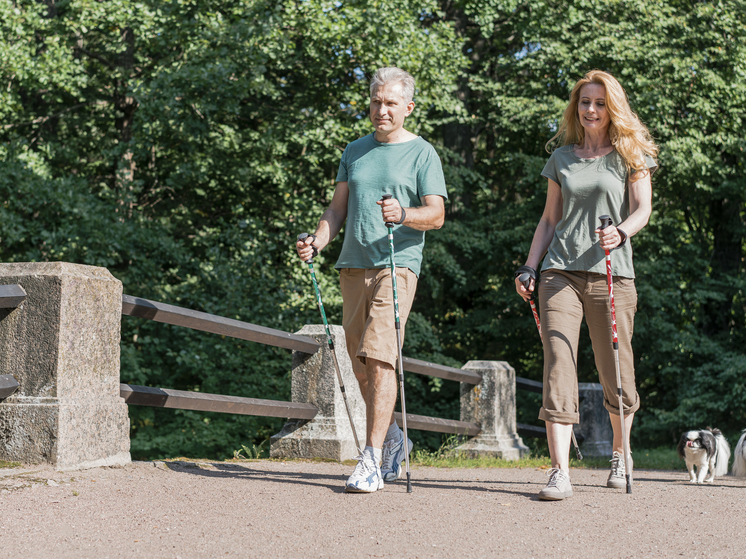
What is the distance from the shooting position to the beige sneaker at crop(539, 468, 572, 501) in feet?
13.3

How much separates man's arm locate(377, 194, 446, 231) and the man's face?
0.46 m

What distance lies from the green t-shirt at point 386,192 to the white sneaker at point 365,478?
1.05 meters

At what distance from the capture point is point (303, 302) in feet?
44.1

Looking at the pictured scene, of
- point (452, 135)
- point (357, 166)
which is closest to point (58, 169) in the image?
point (452, 135)

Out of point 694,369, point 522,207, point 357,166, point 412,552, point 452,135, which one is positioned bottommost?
point 412,552

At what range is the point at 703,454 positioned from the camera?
564 cm

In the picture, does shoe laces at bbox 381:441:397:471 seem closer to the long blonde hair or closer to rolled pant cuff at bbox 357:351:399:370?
rolled pant cuff at bbox 357:351:399:370

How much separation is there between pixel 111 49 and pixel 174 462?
1133 centimetres

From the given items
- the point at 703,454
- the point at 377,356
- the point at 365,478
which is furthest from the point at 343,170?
the point at 703,454

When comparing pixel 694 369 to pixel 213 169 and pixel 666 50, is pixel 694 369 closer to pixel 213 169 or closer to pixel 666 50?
pixel 666 50

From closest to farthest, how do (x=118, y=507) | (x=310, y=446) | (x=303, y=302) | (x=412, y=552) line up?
(x=412, y=552) → (x=118, y=507) → (x=310, y=446) → (x=303, y=302)

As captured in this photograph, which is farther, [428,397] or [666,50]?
[428,397]

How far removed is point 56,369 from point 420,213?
2027mm

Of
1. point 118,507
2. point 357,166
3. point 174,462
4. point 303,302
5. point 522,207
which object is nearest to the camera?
point 118,507
